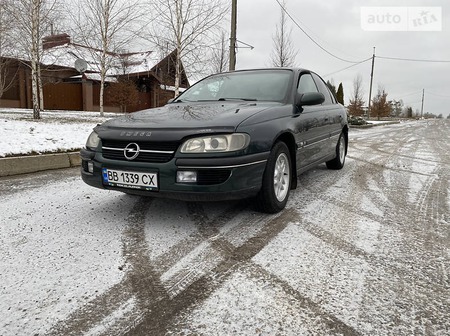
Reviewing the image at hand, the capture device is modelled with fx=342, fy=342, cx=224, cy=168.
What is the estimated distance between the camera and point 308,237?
2680 mm

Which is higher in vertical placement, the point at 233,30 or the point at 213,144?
the point at 233,30

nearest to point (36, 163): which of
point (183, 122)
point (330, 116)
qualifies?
point (183, 122)

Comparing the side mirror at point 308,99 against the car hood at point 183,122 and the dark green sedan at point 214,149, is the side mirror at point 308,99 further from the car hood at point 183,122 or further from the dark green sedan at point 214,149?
the car hood at point 183,122

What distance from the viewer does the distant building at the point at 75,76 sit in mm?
21375

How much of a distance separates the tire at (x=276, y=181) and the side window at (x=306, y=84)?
3.36ft

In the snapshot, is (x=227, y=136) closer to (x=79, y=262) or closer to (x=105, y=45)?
(x=79, y=262)

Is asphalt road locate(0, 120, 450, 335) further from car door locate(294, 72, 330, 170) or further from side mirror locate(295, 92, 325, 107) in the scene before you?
side mirror locate(295, 92, 325, 107)

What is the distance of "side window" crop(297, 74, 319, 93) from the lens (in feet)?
13.2

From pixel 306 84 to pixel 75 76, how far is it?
23.4 meters

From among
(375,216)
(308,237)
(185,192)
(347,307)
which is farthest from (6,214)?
(375,216)

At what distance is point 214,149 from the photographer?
265cm

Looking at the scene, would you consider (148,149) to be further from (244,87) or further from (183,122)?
(244,87)

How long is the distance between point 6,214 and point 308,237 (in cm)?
273

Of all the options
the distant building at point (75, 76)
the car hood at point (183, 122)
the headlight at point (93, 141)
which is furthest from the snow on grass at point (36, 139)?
the distant building at point (75, 76)
